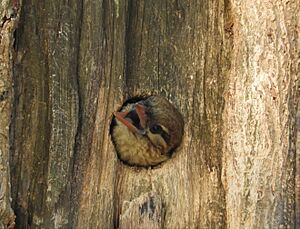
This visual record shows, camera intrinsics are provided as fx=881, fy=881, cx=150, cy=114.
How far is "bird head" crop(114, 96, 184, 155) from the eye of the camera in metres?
4.15

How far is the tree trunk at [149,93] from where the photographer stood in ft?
11.9

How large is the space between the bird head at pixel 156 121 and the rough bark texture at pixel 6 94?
0.58 metres

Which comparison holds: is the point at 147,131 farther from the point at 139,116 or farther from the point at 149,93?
the point at 149,93

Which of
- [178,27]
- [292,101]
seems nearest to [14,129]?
[178,27]

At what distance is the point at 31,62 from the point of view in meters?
3.88

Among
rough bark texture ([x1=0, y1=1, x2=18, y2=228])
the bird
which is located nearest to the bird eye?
the bird

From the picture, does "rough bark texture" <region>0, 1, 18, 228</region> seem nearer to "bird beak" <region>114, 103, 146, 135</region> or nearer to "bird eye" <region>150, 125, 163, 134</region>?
"bird beak" <region>114, 103, 146, 135</region>

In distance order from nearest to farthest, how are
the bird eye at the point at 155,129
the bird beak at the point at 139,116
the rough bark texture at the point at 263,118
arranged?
the rough bark texture at the point at 263,118
the bird beak at the point at 139,116
the bird eye at the point at 155,129

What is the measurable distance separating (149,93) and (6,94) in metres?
0.75

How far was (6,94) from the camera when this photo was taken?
3686mm

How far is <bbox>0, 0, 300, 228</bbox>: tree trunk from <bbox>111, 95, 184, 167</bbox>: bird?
7cm

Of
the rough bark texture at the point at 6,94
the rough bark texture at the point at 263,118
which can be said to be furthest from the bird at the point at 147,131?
the rough bark texture at the point at 6,94

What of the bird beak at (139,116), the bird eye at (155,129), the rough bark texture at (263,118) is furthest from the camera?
the bird eye at (155,129)

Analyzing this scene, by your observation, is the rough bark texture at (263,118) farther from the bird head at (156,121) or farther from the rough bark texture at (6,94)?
the rough bark texture at (6,94)
